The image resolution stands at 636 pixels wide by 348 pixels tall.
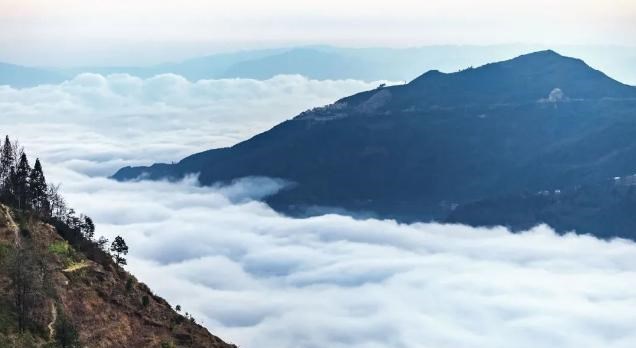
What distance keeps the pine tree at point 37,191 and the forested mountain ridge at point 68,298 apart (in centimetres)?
675

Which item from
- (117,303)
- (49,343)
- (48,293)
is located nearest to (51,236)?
(117,303)

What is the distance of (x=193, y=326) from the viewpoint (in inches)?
4358

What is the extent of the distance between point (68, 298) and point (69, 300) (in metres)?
0.45

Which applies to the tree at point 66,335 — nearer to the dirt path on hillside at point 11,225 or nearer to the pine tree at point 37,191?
the dirt path on hillside at point 11,225

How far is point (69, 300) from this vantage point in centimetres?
9700

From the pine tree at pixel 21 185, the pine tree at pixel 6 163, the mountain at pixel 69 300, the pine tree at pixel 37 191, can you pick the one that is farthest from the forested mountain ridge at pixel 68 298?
the pine tree at pixel 6 163

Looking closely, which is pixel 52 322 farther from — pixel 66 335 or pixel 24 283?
pixel 66 335

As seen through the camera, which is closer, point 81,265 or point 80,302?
point 80,302

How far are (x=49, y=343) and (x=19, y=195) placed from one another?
64.8 meters

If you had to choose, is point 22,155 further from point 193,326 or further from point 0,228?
point 193,326

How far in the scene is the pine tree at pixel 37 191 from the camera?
143 meters

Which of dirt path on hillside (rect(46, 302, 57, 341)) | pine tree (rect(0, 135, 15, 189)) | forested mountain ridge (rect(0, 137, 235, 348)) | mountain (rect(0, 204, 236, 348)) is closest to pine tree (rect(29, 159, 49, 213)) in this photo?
forested mountain ridge (rect(0, 137, 235, 348))

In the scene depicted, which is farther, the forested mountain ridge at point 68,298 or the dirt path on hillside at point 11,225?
the dirt path on hillside at point 11,225

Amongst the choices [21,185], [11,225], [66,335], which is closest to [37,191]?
[21,185]
